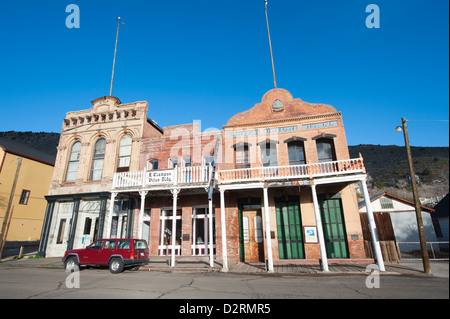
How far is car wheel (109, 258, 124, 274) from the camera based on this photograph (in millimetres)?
10609

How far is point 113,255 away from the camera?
430 inches

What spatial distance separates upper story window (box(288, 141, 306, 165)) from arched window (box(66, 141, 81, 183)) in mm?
17193

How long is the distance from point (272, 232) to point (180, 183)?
20.5 ft

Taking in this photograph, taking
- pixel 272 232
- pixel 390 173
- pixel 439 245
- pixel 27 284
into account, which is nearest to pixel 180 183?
pixel 272 232

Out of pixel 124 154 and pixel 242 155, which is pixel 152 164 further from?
pixel 242 155

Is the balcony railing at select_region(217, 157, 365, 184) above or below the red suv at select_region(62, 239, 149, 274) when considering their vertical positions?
above

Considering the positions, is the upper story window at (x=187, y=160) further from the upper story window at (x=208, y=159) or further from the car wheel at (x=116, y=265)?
the car wheel at (x=116, y=265)

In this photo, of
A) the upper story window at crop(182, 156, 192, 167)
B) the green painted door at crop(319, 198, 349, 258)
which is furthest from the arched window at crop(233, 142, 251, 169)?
the green painted door at crop(319, 198, 349, 258)

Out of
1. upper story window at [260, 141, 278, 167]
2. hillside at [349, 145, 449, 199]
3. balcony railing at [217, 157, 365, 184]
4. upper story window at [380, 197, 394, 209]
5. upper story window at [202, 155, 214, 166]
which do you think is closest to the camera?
balcony railing at [217, 157, 365, 184]

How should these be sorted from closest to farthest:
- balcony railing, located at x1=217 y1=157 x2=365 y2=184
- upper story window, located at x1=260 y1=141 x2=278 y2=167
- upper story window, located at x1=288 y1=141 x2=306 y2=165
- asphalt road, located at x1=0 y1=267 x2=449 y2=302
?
asphalt road, located at x1=0 y1=267 x2=449 y2=302
balcony railing, located at x1=217 y1=157 x2=365 y2=184
upper story window, located at x1=288 y1=141 x2=306 y2=165
upper story window, located at x1=260 y1=141 x2=278 y2=167

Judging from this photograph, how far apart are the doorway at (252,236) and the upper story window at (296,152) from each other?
4.09 m

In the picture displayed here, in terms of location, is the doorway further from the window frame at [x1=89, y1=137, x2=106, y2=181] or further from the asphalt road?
the window frame at [x1=89, y1=137, x2=106, y2=181]
